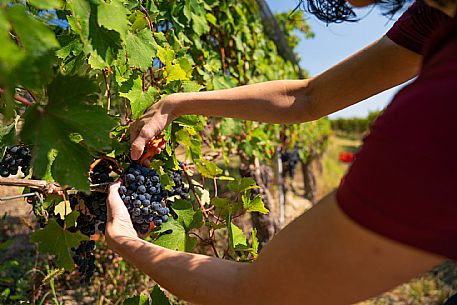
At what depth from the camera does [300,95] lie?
4.60ft

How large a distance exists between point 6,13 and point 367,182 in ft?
1.83

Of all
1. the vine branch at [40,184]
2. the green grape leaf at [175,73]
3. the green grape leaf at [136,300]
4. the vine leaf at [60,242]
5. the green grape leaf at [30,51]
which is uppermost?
the green grape leaf at [30,51]

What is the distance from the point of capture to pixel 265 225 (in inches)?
146

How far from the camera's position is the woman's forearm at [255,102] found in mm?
1354

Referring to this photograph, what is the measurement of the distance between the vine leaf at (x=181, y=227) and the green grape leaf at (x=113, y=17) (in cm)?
63

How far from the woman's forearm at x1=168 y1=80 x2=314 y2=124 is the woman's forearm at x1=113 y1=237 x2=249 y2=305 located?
0.49 metres

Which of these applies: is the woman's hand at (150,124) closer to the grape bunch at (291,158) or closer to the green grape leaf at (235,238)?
the green grape leaf at (235,238)

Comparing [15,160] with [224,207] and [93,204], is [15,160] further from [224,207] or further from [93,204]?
[224,207]

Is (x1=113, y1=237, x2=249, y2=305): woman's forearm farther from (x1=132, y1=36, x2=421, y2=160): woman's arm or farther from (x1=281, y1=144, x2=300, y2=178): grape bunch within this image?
(x1=281, y1=144, x2=300, y2=178): grape bunch

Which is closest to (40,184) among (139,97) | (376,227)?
(139,97)

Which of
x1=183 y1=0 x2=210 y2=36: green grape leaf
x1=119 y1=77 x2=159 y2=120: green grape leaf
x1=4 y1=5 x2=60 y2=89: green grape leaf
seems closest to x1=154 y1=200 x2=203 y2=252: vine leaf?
x1=119 y1=77 x2=159 y2=120: green grape leaf

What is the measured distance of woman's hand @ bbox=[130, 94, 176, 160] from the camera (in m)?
1.29

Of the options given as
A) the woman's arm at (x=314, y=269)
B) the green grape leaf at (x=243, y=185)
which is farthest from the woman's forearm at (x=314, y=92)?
the woman's arm at (x=314, y=269)

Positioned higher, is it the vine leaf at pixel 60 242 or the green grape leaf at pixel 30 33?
the green grape leaf at pixel 30 33
